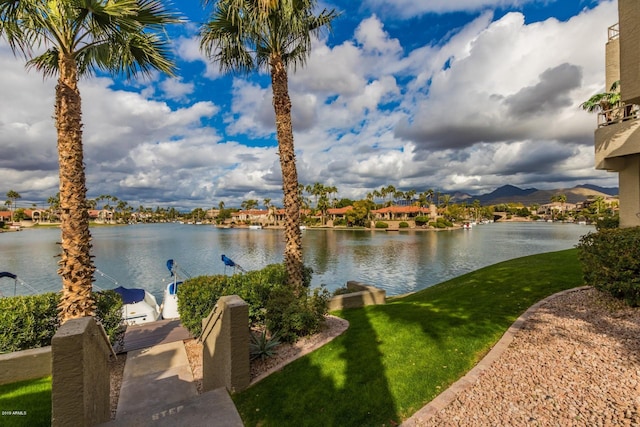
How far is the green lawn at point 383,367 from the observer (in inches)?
176

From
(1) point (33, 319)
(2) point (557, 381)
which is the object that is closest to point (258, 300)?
(1) point (33, 319)

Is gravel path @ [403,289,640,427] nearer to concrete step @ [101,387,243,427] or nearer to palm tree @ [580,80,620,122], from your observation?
concrete step @ [101,387,243,427]

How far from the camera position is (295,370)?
19.1 feet

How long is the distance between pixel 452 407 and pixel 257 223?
5568 inches

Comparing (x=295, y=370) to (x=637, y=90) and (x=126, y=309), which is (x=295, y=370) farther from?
(x=637, y=90)

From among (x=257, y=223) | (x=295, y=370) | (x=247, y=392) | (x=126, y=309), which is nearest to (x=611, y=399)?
(x=295, y=370)

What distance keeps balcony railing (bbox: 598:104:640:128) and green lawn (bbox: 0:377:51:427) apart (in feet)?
68.2

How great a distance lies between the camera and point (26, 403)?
5168mm

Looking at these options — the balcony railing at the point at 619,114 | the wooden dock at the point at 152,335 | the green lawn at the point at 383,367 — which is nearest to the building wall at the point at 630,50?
the balcony railing at the point at 619,114

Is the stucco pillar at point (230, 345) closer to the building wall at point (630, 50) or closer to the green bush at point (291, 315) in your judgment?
the green bush at point (291, 315)

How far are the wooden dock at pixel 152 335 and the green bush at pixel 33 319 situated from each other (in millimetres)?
931

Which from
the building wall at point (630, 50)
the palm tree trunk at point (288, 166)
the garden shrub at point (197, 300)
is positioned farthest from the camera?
the building wall at point (630, 50)

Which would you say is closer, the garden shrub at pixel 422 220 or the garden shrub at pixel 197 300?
the garden shrub at pixel 197 300

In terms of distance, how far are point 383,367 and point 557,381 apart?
2.57 meters
